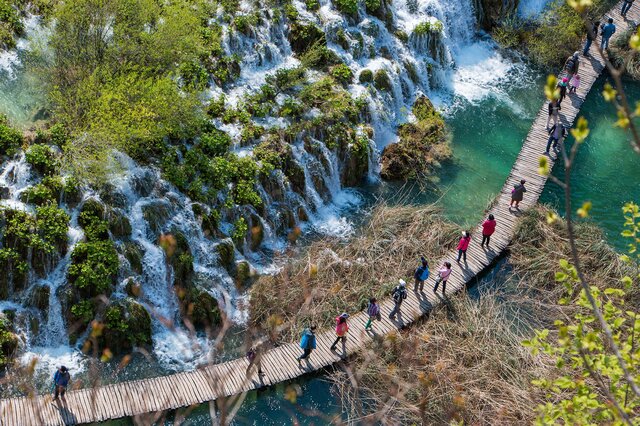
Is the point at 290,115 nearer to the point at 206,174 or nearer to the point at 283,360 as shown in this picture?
the point at 206,174

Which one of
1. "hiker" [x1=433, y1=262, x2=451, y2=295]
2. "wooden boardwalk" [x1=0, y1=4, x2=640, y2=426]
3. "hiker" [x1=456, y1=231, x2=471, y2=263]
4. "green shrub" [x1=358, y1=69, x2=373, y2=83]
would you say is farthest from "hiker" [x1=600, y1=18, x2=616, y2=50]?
"hiker" [x1=433, y1=262, x2=451, y2=295]

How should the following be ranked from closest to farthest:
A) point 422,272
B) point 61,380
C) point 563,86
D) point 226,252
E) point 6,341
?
point 61,380
point 6,341
point 422,272
point 226,252
point 563,86

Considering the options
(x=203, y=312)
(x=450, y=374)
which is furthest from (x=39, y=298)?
(x=450, y=374)

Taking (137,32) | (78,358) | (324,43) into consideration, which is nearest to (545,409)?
(78,358)

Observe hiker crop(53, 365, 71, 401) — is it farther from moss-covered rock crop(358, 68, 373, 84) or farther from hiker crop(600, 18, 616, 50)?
hiker crop(600, 18, 616, 50)

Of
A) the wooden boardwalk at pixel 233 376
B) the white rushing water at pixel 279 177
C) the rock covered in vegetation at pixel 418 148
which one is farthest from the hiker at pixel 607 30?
the wooden boardwalk at pixel 233 376

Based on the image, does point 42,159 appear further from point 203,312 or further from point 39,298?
point 203,312
